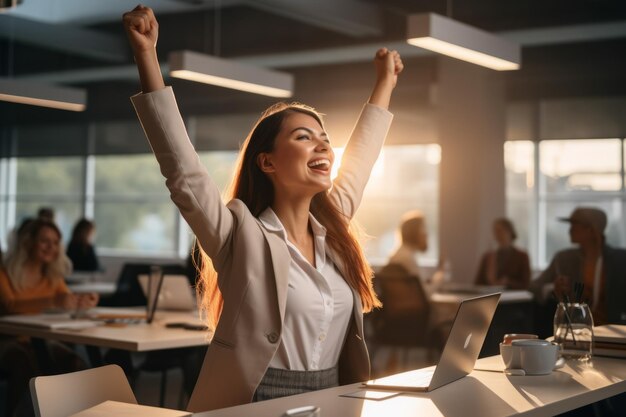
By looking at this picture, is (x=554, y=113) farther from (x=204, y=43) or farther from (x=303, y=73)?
(x=204, y=43)

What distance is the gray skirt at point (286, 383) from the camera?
2.08 m

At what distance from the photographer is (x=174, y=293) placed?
15.3ft

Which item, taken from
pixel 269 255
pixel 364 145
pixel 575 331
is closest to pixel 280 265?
pixel 269 255

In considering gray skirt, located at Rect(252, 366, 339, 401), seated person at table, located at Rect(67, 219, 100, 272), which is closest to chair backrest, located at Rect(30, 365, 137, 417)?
gray skirt, located at Rect(252, 366, 339, 401)

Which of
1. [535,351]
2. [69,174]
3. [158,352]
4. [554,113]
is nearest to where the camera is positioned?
[535,351]

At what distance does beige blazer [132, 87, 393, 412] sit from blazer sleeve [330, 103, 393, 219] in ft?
1.51

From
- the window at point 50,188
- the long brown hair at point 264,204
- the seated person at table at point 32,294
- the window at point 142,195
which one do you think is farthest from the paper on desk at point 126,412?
the window at point 50,188

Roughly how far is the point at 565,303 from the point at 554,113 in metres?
6.35

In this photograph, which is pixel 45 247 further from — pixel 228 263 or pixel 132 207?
pixel 132 207

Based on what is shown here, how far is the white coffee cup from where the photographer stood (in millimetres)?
2330

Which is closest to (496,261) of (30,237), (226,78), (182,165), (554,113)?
(554,113)

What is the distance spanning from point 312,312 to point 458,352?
1.23 ft

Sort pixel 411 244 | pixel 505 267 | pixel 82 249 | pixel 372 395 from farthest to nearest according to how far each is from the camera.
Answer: pixel 82 249 < pixel 505 267 < pixel 411 244 < pixel 372 395

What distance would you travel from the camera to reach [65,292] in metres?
4.81
